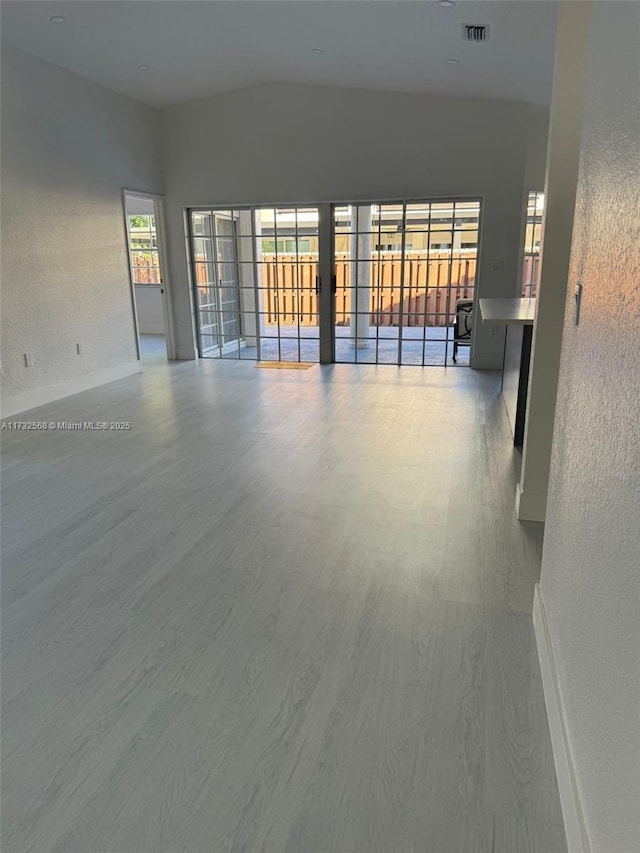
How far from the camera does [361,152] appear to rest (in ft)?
22.0

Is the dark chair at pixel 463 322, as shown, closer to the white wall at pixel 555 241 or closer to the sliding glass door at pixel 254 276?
the sliding glass door at pixel 254 276

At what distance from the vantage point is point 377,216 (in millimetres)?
7191

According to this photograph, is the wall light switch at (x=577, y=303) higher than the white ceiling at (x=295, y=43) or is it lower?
lower

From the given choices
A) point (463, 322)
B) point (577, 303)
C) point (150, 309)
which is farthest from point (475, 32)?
point (150, 309)

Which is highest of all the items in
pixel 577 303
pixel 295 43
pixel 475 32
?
pixel 295 43

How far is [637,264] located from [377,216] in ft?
21.7

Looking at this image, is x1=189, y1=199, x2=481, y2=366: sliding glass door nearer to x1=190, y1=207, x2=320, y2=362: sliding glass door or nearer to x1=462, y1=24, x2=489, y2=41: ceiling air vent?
x1=190, y1=207, x2=320, y2=362: sliding glass door

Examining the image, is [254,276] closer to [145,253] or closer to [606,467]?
[145,253]

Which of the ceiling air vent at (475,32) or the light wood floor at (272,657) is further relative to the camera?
the ceiling air vent at (475,32)

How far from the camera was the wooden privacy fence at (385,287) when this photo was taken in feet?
23.5

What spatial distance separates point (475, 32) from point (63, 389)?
4909mm

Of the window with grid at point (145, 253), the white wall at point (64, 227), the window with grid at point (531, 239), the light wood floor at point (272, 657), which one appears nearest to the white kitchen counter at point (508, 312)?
the light wood floor at point (272, 657)

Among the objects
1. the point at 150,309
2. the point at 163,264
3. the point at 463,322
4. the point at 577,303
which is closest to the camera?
the point at 577,303

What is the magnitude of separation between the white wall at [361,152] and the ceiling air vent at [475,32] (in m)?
1.86
